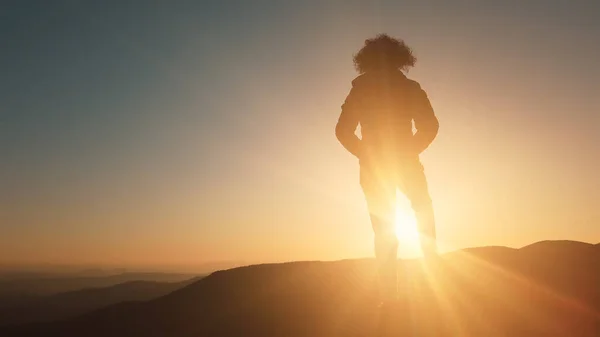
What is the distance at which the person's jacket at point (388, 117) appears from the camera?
781cm

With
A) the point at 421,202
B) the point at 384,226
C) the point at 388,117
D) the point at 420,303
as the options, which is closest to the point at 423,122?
the point at 388,117

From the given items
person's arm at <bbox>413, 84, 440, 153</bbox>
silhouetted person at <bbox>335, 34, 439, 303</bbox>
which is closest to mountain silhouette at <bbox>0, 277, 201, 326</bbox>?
silhouetted person at <bbox>335, 34, 439, 303</bbox>

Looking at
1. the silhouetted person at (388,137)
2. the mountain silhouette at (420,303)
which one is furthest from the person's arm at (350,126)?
the mountain silhouette at (420,303)

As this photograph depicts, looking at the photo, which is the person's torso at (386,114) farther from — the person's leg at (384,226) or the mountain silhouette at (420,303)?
the mountain silhouette at (420,303)

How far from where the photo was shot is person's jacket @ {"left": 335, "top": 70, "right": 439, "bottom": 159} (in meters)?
7.81

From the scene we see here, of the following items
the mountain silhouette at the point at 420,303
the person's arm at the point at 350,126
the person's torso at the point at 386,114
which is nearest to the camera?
the mountain silhouette at the point at 420,303

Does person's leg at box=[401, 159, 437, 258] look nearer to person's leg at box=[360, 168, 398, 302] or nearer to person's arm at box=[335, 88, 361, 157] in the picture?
person's leg at box=[360, 168, 398, 302]

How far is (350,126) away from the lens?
27.0 feet

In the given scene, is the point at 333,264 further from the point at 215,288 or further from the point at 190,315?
the point at 190,315

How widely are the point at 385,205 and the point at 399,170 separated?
647 mm

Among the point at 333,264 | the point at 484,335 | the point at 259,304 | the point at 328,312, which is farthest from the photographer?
the point at 333,264

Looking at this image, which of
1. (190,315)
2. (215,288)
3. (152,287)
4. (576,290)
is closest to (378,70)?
→ (576,290)

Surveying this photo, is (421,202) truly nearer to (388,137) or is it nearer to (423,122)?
(388,137)

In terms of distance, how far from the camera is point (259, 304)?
32.7ft
